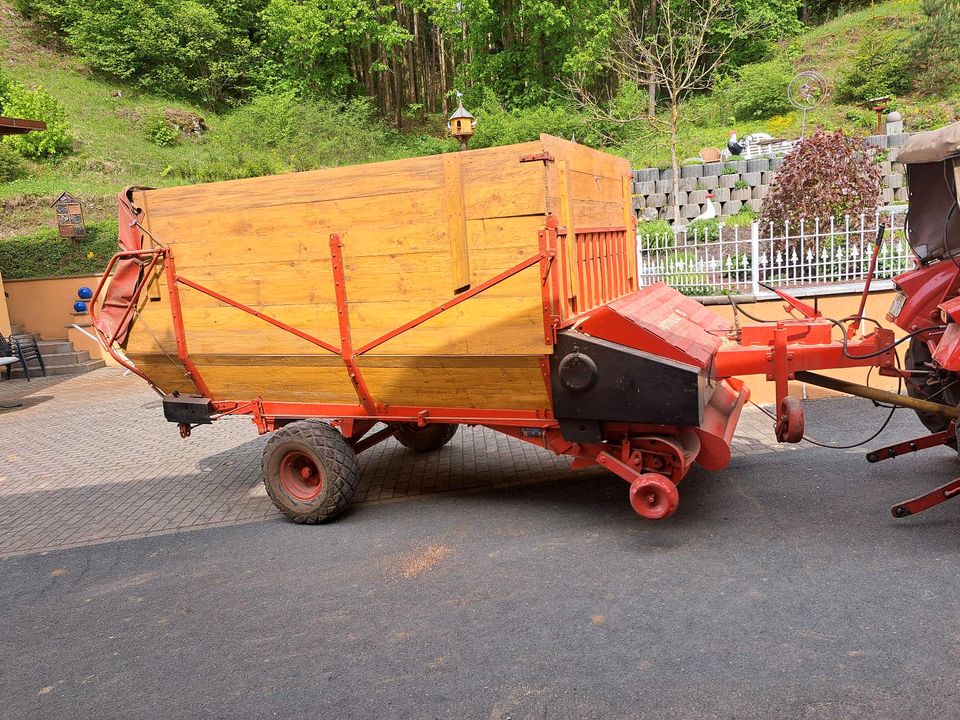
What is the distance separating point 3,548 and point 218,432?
319cm

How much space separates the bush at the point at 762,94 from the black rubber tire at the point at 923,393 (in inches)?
860

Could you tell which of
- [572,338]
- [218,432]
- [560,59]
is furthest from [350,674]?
[560,59]

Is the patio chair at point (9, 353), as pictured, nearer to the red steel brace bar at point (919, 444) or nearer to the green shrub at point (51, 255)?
the green shrub at point (51, 255)

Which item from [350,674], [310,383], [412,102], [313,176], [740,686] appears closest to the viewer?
[740,686]

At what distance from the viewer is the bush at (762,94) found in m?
24.8

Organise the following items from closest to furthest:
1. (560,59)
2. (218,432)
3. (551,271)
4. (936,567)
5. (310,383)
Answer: (936,567) < (551,271) < (310,383) < (218,432) < (560,59)

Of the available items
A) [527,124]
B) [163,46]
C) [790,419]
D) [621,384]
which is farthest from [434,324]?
[163,46]

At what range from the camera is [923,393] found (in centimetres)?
532

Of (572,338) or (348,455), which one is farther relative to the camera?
(348,455)

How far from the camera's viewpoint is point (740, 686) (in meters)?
3.13

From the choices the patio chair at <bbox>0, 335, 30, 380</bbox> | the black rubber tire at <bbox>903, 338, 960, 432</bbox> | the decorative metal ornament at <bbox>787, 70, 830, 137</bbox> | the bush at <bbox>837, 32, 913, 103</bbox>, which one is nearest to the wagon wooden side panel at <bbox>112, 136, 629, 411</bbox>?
the black rubber tire at <bbox>903, 338, 960, 432</bbox>

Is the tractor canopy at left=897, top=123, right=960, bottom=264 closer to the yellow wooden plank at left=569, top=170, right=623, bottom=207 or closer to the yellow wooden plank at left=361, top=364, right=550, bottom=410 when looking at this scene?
the yellow wooden plank at left=569, top=170, right=623, bottom=207

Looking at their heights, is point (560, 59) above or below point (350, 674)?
above

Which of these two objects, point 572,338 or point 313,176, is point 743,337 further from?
point 313,176
